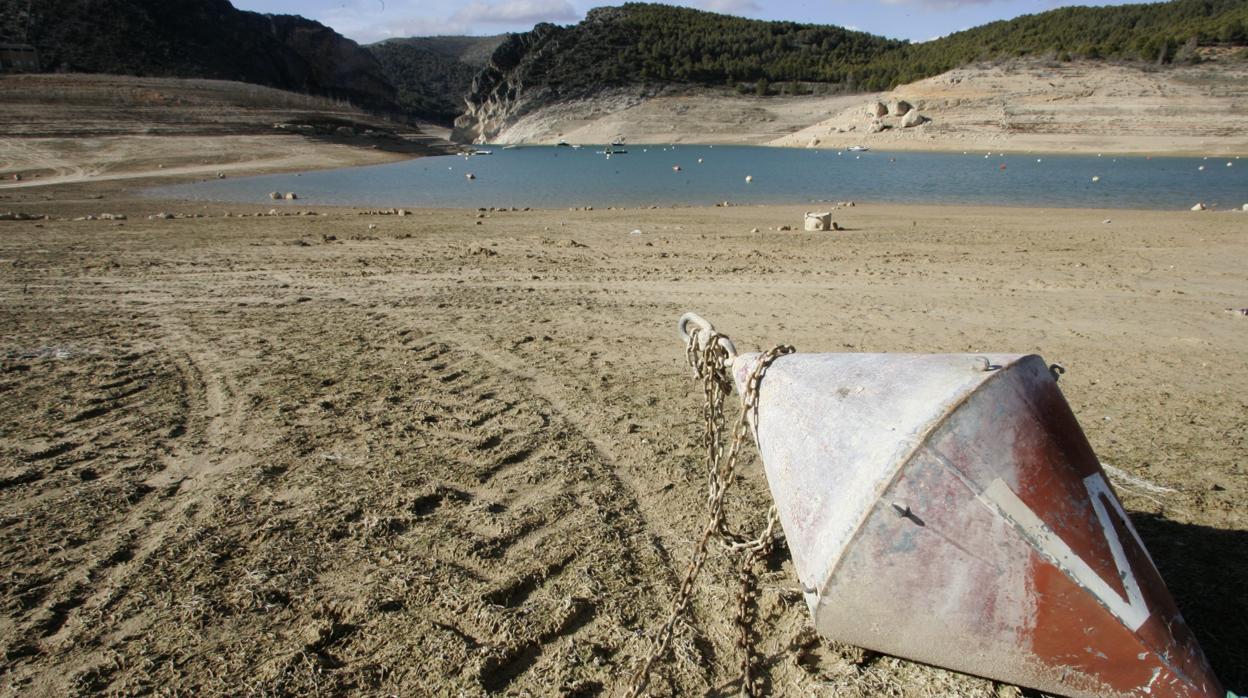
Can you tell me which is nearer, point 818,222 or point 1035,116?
point 818,222

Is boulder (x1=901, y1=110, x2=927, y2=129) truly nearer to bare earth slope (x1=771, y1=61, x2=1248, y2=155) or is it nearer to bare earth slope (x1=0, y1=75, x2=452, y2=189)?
bare earth slope (x1=771, y1=61, x2=1248, y2=155)

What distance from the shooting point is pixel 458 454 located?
462cm

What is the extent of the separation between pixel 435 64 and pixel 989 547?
199 meters

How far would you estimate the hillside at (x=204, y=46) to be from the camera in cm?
6034

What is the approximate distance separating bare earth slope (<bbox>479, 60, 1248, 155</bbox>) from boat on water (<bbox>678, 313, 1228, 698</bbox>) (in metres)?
65.2

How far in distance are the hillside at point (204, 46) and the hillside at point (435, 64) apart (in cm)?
4524

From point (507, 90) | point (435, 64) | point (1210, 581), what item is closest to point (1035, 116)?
point (1210, 581)

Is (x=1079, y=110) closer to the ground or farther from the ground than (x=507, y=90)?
closer to the ground

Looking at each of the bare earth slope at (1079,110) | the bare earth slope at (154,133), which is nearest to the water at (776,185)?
the bare earth slope at (154,133)

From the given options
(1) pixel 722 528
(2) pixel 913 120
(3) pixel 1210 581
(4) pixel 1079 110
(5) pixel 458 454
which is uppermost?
(4) pixel 1079 110

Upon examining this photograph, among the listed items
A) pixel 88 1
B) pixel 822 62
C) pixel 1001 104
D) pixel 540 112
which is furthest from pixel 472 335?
pixel 822 62

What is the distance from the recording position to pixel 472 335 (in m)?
7.39

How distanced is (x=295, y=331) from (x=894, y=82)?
99.0 meters

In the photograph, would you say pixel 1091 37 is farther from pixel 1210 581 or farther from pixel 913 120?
pixel 1210 581
